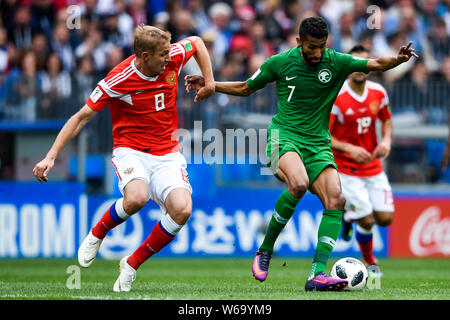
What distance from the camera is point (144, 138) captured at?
854 cm

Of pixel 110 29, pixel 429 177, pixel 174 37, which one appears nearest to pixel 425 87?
pixel 429 177

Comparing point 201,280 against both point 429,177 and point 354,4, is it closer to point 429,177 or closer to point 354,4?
point 429,177

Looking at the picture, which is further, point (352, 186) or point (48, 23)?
point (48, 23)

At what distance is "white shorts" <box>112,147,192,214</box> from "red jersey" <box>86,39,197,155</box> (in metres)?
0.08

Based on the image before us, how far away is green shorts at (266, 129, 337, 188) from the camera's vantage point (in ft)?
27.7

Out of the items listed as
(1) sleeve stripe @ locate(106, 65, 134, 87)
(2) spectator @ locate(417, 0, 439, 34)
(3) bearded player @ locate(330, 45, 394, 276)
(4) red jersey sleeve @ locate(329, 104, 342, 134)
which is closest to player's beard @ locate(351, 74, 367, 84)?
(3) bearded player @ locate(330, 45, 394, 276)

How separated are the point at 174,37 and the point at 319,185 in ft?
26.6

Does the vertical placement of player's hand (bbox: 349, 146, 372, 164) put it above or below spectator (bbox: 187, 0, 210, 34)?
below

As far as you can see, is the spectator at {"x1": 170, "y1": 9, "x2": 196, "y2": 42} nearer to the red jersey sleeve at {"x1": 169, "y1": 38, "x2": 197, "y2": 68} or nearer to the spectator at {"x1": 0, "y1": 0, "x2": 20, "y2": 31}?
the spectator at {"x1": 0, "y1": 0, "x2": 20, "y2": 31}

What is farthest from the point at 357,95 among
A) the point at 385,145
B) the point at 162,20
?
the point at 162,20

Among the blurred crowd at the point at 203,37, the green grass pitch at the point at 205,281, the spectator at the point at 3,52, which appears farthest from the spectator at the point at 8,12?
the green grass pitch at the point at 205,281

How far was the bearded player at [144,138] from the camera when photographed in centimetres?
812

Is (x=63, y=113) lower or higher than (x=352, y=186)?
higher
